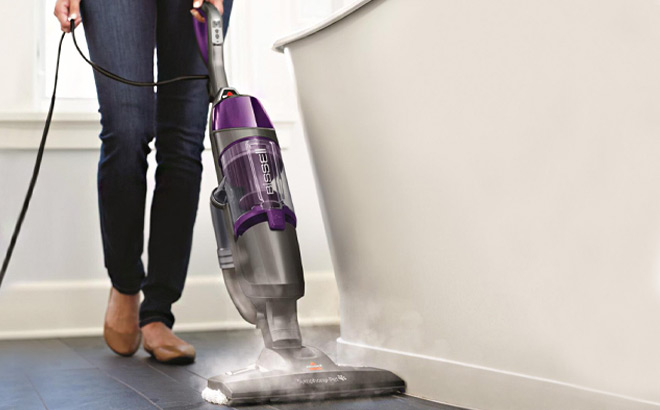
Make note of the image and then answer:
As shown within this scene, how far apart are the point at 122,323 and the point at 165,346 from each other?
0.47ft

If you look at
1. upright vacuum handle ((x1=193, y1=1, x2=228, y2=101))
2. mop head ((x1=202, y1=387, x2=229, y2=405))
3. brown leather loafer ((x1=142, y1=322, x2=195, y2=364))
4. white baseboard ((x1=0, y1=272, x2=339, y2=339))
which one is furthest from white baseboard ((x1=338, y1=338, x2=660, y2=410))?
white baseboard ((x1=0, y1=272, x2=339, y2=339))

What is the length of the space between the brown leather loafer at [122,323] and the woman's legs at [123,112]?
0.29 ft

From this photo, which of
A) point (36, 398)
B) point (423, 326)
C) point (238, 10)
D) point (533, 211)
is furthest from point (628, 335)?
point (238, 10)

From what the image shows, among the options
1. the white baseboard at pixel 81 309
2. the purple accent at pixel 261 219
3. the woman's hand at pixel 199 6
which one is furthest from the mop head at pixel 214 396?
the white baseboard at pixel 81 309

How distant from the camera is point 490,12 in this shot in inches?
32.7

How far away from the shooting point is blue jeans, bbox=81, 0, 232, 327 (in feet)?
4.43

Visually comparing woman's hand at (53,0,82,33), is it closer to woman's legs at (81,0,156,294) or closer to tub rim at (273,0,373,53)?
woman's legs at (81,0,156,294)

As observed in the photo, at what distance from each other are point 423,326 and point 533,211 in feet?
0.96

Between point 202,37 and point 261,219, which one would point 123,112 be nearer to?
point 202,37

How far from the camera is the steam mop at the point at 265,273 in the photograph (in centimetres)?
99

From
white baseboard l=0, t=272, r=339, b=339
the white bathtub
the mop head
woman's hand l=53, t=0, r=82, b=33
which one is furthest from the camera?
white baseboard l=0, t=272, r=339, b=339

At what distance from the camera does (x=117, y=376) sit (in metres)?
1.26

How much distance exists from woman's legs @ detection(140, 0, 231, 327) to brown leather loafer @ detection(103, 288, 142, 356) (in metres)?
0.04

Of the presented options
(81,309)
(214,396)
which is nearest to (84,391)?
(214,396)
